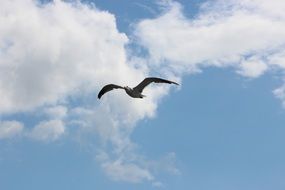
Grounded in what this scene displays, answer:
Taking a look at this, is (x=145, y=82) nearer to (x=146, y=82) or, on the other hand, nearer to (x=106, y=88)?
(x=146, y=82)

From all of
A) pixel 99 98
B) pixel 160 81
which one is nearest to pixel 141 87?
pixel 160 81

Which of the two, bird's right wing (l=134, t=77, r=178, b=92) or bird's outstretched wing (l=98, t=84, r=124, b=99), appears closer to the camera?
bird's right wing (l=134, t=77, r=178, b=92)

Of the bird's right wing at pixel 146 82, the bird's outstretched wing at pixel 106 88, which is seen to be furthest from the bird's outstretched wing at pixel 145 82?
the bird's outstretched wing at pixel 106 88

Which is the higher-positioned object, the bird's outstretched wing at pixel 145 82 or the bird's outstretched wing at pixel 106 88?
the bird's outstretched wing at pixel 106 88

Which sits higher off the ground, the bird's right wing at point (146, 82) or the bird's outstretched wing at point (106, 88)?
the bird's outstretched wing at point (106, 88)

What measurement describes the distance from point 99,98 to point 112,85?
2.65 m

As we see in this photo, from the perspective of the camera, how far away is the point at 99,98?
229ft

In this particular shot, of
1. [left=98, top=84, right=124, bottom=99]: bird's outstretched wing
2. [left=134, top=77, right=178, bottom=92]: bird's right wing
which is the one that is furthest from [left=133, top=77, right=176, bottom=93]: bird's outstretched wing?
[left=98, top=84, right=124, bottom=99]: bird's outstretched wing

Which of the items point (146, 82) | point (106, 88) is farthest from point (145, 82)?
point (106, 88)

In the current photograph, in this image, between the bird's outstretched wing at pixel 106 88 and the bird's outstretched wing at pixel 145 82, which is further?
the bird's outstretched wing at pixel 106 88

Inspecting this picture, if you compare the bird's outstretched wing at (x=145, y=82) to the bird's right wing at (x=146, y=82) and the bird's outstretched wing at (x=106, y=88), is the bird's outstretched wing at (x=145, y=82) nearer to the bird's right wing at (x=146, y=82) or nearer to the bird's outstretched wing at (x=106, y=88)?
the bird's right wing at (x=146, y=82)

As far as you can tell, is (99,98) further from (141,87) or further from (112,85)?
(141,87)

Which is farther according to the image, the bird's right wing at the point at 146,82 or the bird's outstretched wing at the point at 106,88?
the bird's outstretched wing at the point at 106,88

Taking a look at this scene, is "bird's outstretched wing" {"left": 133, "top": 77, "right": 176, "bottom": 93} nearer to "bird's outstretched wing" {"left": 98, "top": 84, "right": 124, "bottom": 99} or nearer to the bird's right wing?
the bird's right wing
